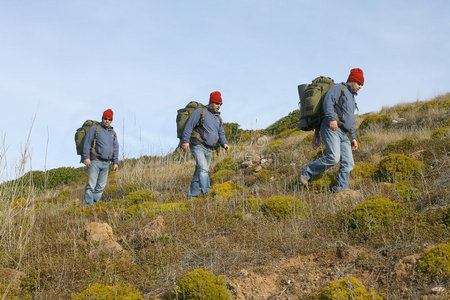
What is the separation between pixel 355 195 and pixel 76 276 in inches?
161

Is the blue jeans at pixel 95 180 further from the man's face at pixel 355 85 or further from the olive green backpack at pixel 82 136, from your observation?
the man's face at pixel 355 85

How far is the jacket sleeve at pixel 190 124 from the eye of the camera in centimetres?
696

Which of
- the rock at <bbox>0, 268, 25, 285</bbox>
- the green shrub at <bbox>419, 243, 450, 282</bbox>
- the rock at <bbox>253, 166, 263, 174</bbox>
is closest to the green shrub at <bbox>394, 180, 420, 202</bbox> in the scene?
the green shrub at <bbox>419, 243, 450, 282</bbox>

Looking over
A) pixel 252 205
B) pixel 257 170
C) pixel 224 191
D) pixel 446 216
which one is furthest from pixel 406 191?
pixel 257 170

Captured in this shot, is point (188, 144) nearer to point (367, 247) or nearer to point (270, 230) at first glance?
point (270, 230)

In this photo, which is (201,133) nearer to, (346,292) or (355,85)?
(355,85)

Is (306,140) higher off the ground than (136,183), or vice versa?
(306,140)

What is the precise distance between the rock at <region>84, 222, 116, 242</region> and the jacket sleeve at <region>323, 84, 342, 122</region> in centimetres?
355

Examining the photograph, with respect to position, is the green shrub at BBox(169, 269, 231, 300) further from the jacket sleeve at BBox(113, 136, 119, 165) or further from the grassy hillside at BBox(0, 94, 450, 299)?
the jacket sleeve at BBox(113, 136, 119, 165)

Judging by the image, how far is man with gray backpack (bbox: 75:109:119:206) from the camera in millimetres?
8359

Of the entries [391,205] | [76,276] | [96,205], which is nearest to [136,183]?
[96,205]

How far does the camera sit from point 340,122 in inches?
247

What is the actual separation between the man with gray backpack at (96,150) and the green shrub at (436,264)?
6631 millimetres

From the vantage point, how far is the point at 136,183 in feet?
36.2
